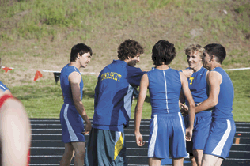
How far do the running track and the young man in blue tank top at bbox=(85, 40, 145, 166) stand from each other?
232 cm

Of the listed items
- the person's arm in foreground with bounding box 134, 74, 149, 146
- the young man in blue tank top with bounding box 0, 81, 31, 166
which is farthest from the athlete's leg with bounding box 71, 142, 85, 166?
the young man in blue tank top with bounding box 0, 81, 31, 166

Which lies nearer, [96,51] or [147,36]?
[96,51]

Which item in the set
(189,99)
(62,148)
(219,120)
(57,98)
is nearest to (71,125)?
(189,99)

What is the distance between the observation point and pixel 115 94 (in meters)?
4.31

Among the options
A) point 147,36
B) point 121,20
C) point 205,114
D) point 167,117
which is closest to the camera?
point 167,117

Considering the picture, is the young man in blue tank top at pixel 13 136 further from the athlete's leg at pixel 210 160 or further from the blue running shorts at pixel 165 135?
the athlete's leg at pixel 210 160

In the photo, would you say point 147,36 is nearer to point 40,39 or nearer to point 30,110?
point 40,39

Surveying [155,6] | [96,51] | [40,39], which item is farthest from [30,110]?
[155,6]

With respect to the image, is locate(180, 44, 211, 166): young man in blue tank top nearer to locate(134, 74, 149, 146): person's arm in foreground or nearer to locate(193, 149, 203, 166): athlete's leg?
locate(193, 149, 203, 166): athlete's leg

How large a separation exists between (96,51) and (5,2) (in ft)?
61.4

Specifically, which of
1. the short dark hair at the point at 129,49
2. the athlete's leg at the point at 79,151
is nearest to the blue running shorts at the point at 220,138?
the short dark hair at the point at 129,49

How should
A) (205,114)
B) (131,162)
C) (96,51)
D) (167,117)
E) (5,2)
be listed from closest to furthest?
1. (167,117)
2. (205,114)
3. (131,162)
4. (96,51)
5. (5,2)

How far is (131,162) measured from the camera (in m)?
6.73

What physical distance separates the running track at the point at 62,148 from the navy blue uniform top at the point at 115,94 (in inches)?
96.2
